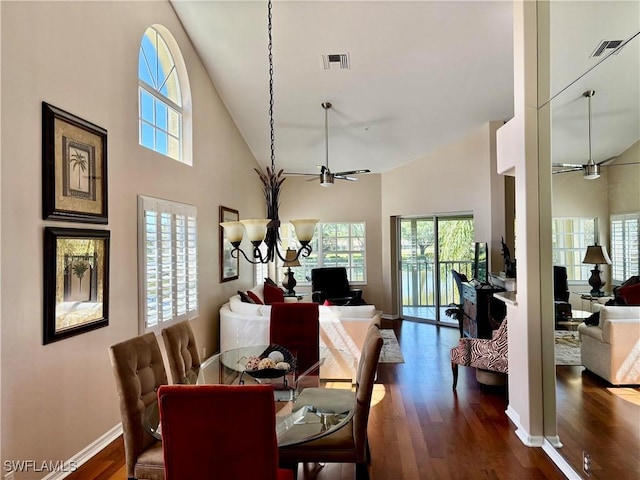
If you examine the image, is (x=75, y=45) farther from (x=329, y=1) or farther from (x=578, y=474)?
(x=578, y=474)

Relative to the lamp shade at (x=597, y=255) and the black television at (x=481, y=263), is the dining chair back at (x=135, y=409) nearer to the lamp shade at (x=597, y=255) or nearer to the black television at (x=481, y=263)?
the lamp shade at (x=597, y=255)

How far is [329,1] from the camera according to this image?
3.77 meters

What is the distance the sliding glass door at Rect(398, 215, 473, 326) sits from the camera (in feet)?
24.1

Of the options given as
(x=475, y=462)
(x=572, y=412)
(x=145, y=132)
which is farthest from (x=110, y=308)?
(x=572, y=412)

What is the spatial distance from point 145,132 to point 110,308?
1.75 meters

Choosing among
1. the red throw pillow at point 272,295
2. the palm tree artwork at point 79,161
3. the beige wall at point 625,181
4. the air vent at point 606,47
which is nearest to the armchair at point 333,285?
the red throw pillow at point 272,295

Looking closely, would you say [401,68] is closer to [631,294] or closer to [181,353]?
[631,294]

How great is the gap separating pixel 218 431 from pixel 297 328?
211 cm

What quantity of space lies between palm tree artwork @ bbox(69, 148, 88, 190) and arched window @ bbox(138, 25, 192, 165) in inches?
37.7

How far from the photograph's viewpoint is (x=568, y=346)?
10.0ft

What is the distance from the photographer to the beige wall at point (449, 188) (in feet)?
21.0

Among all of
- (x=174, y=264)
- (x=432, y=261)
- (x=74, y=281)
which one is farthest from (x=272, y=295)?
(x=74, y=281)

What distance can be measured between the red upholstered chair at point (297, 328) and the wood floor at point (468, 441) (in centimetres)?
86

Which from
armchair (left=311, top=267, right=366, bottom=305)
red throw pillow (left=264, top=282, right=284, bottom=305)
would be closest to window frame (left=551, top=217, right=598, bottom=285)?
red throw pillow (left=264, top=282, right=284, bottom=305)
